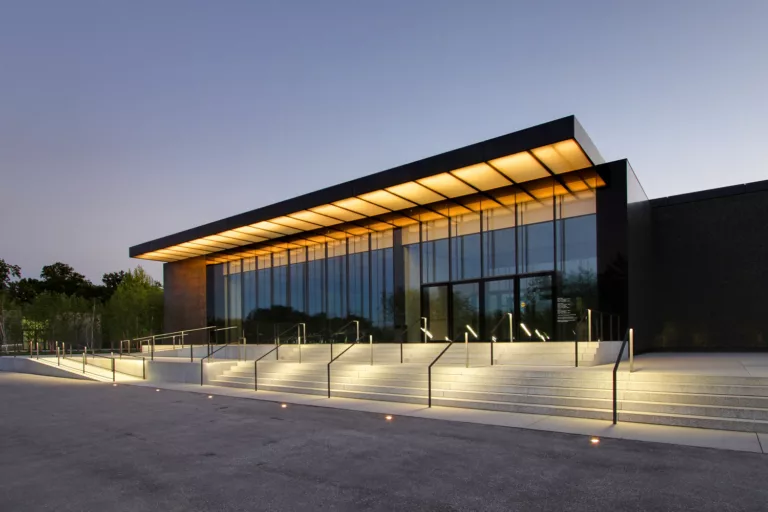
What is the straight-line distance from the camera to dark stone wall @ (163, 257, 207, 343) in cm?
3058

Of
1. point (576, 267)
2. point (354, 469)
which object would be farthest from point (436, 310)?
point (354, 469)

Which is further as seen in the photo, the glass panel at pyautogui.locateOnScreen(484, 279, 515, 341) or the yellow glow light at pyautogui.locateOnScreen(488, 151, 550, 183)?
the glass panel at pyautogui.locateOnScreen(484, 279, 515, 341)

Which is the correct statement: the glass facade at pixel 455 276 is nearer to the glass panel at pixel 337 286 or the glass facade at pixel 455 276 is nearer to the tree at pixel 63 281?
the glass panel at pixel 337 286

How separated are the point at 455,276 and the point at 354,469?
45.2 feet

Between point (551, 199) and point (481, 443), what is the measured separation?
460 inches

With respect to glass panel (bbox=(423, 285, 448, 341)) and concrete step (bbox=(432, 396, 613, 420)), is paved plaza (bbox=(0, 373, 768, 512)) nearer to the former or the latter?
concrete step (bbox=(432, 396, 613, 420))

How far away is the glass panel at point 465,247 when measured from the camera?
19.1 m

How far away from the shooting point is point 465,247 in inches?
763

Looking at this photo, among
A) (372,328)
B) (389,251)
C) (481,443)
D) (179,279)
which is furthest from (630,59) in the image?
(179,279)

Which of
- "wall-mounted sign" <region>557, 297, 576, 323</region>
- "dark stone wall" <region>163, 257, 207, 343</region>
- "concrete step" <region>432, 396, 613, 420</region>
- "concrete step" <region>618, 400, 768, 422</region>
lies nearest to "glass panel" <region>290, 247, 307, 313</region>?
"dark stone wall" <region>163, 257, 207, 343</region>

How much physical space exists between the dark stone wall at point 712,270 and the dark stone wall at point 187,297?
24.5 meters

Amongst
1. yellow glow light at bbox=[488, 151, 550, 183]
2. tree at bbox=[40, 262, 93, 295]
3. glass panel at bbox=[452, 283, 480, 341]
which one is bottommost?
glass panel at bbox=[452, 283, 480, 341]

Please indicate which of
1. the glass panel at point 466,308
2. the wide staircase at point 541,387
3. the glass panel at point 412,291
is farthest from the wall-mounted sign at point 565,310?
the glass panel at point 412,291

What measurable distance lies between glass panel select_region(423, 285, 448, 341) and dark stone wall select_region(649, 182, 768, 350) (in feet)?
24.6
